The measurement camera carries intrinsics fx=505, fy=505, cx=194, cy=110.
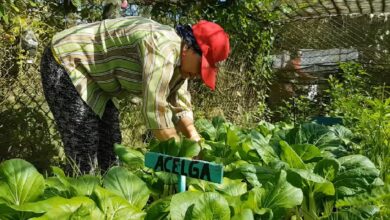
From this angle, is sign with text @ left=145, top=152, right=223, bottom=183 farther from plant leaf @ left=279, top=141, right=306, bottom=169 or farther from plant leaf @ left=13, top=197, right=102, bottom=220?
plant leaf @ left=279, top=141, right=306, bottom=169

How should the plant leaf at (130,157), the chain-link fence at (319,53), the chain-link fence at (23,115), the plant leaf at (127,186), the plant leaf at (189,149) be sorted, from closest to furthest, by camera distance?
the plant leaf at (127,186)
the plant leaf at (189,149)
the plant leaf at (130,157)
the chain-link fence at (23,115)
the chain-link fence at (319,53)

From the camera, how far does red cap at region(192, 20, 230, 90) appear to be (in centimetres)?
211

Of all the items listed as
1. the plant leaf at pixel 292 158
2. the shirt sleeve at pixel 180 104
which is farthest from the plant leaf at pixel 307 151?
the shirt sleeve at pixel 180 104

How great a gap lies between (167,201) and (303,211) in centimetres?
58

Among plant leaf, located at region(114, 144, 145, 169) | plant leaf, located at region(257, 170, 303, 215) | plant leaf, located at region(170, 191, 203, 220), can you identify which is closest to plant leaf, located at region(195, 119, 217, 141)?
plant leaf, located at region(114, 144, 145, 169)

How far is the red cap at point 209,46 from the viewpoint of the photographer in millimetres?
2105

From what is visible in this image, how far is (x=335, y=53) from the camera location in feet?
28.7

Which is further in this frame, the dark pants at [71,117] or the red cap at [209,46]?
the dark pants at [71,117]

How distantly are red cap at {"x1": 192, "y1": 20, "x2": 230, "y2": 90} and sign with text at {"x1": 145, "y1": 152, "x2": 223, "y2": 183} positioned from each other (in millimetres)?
704

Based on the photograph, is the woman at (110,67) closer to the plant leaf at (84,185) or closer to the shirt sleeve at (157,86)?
the shirt sleeve at (157,86)

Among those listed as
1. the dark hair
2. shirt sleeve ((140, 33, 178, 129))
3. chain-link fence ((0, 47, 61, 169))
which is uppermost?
the dark hair

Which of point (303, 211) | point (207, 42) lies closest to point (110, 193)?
point (303, 211)

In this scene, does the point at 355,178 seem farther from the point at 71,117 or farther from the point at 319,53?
the point at 319,53

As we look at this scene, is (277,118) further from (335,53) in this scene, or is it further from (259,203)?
(259,203)
